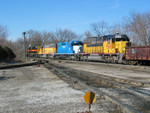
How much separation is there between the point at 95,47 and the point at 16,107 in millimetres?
20462

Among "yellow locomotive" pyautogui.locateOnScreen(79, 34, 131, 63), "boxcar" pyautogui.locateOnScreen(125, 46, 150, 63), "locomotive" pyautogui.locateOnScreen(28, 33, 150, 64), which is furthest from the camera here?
"yellow locomotive" pyautogui.locateOnScreen(79, 34, 131, 63)

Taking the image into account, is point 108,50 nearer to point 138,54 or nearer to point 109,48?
point 109,48

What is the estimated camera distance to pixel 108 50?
21.4 m

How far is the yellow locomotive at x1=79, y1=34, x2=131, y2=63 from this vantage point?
19812mm

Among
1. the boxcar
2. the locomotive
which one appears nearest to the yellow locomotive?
the locomotive

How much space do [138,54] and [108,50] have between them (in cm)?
449

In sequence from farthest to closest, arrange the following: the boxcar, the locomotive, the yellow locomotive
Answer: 1. the yellow locomotive
2. the locomotive
3. the boxcar

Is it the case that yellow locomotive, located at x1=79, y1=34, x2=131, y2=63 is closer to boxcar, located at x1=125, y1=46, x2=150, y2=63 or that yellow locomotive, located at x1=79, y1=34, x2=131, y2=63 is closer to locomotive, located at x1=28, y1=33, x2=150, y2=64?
locomotive, located at x1=28, y1=33, x2=150, y2=64

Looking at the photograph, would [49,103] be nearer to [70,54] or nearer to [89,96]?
[89,96]

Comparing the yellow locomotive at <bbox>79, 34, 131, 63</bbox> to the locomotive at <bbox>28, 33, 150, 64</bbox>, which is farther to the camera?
the yellow locomotive at <bbox>79, 34, 131, 63</bbox>

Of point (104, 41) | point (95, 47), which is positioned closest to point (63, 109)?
point (104, 41)

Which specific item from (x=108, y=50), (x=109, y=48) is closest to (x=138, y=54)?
(x=109, y=48)

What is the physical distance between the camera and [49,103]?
5.02 metres

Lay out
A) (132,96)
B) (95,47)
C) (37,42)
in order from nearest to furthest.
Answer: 1. (132,96)
2. (95,47)
3. (37,42)
